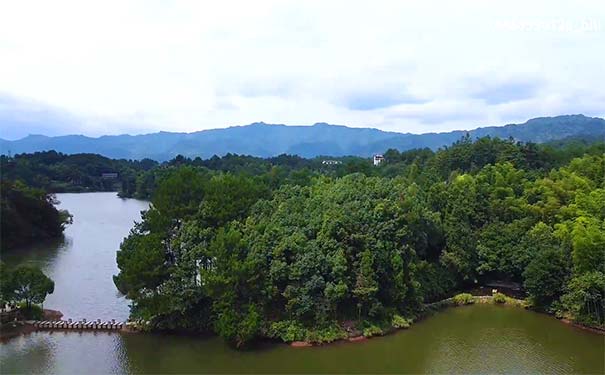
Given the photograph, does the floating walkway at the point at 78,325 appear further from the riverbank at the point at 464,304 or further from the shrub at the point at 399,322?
the shrub at the point at 399,322

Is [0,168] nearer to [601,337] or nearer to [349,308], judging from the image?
[349,308]

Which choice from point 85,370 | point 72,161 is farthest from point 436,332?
point 72,161

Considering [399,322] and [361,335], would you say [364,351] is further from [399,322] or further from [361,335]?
[399,322]

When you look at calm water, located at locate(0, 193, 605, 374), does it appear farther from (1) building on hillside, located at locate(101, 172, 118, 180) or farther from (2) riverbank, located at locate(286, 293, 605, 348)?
(1) building on hillside, located at locate(101, 172, 118, 180)

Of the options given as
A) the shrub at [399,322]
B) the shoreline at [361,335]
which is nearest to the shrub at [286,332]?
the shoreline at [361,335]

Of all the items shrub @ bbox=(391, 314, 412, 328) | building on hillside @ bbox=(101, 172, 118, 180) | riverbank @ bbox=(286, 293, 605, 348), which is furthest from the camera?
building on hillside @ bbox=(101, 172, 118, 180)

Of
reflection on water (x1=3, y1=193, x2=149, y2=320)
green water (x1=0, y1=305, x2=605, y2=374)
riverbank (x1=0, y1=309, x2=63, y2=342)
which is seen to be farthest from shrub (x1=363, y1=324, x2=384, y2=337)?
riverbank (x1=0, y1=309, x2=63, y2=342)

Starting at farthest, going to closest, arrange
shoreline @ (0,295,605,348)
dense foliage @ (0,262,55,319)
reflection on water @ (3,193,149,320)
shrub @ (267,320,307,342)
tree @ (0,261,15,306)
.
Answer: reflection on water @ (3,193,149,320)
dense foliage @ (0,262,55,319)
tree @ (0,261,15,306)
shoreline @ (0,295,605,348)
shrub @ (267,320,307,342)
